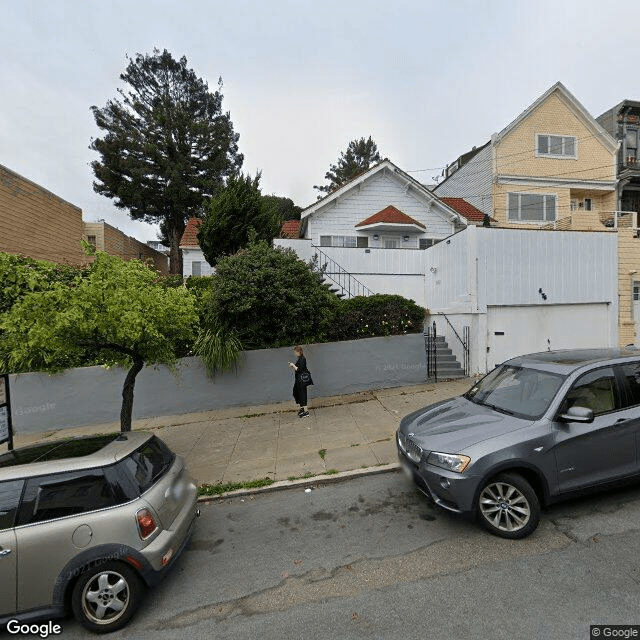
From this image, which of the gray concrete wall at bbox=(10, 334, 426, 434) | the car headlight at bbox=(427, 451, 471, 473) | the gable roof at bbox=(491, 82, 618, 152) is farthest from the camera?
the gable roof at bbox=(491, 82, 618, 152)

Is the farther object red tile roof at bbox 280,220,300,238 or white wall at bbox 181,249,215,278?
white wall at bbox 181,249,215,278

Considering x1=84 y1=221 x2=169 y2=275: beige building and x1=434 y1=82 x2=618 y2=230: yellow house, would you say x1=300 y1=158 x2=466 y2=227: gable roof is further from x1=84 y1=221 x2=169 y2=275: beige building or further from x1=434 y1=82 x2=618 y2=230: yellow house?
x1=84 y1=221 x2=169 y2=275: beige building

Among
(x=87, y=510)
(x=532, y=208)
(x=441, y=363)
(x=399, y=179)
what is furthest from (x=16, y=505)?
(x=532, y=208)

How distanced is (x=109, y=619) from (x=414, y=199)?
17762mm

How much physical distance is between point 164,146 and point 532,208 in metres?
22.9

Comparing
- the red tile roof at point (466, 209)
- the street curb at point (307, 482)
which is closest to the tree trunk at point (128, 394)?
the street curb at point (307, 482)

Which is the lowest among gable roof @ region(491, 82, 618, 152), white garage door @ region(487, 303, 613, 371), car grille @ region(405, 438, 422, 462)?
car grille @ region(405, 438, 422, 462)

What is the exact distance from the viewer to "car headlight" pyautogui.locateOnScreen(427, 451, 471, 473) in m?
3.42

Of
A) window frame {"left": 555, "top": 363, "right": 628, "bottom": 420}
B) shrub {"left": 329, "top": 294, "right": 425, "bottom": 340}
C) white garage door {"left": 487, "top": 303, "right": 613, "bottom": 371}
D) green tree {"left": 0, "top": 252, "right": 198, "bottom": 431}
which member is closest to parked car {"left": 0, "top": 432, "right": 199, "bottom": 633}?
green tree {"left": 0, "top": 252, "right": 198, "bottom": 431}

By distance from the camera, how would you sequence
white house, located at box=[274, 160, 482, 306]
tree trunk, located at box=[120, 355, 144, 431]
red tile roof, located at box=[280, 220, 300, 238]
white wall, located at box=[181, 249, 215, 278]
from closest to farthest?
1. tree trunk, located at box=[120, 355, 144, 431]
2. white house, located at box=[274, 160, 482, 306]
3. red tile roof, located at box=[280, 220, 300, 238]
4. white wall, located at box=[181, 249, 215, 278]

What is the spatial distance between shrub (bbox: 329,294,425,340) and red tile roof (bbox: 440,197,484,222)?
30.6 feet

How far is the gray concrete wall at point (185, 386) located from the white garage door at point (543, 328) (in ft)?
12.0

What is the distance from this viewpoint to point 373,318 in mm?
10336

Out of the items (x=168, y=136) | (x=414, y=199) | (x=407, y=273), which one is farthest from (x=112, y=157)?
(x=407, y=273)
